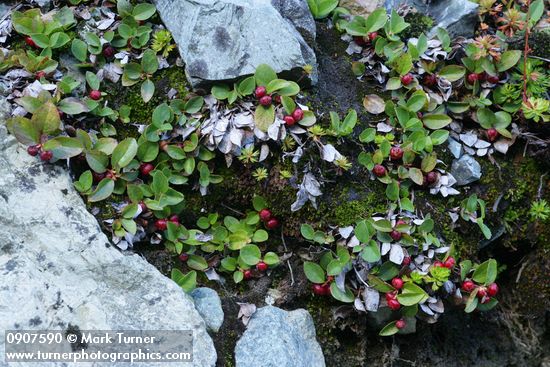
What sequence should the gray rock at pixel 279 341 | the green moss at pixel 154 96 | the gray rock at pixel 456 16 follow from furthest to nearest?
the gray rock at pixel 456 16
the green moss at pixel 154 96
the gray rock at pixel 279 341

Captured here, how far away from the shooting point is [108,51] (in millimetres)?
4562

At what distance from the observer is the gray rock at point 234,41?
4.30m

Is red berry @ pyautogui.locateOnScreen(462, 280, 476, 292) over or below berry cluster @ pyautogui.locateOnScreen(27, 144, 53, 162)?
below

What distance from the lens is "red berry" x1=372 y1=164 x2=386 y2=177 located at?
4277 millimetres

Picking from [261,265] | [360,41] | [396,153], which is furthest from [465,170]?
[261,265]

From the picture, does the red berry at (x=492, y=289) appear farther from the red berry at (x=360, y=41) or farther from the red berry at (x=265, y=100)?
the red berry at (x=360, y=41)

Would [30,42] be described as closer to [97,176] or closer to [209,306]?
[97,176]

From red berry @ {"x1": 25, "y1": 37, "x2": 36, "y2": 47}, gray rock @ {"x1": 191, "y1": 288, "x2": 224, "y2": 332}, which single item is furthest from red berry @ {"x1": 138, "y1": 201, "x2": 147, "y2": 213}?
red berry @ {"x1": 25, "y1": 37, "x2": 36, "y2": 47}

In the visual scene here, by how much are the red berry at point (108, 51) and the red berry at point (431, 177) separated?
2506 mm

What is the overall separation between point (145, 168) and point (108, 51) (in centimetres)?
102

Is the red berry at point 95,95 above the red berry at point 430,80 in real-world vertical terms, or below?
above

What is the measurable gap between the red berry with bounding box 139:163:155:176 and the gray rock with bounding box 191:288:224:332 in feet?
2.91

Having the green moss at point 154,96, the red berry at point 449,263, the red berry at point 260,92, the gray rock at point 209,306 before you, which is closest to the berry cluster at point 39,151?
the green moss at point 154,96

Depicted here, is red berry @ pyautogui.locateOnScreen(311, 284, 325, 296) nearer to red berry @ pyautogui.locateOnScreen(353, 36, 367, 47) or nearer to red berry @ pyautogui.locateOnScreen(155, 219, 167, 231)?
red berry @ pyautogui.locateOnScreen(155, 219, 167, 231)
